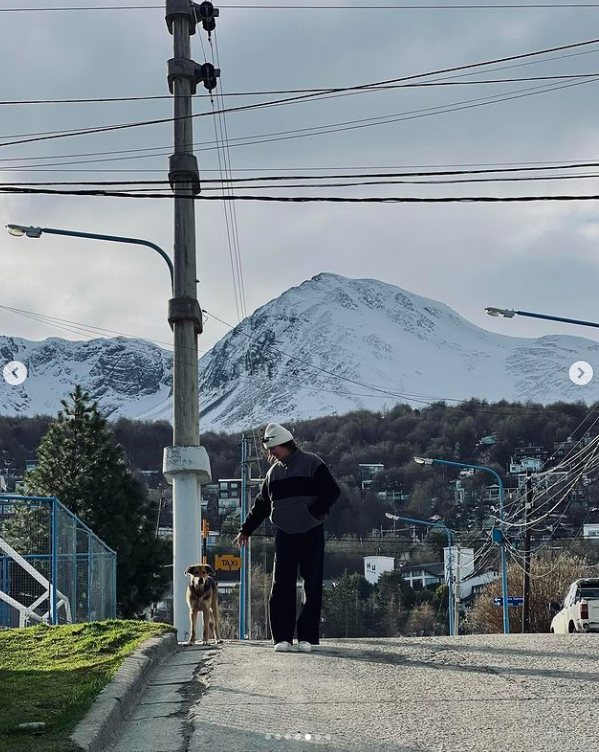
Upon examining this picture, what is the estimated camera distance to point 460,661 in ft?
31.1

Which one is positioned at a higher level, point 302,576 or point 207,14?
point 207,14

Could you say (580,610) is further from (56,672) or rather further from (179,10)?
(56,672)

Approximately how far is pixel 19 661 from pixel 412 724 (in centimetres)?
451

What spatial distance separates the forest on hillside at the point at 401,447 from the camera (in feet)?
293

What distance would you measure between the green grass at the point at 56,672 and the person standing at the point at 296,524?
123 centimetres

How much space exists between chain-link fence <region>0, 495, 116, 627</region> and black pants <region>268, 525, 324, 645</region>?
7.22 m

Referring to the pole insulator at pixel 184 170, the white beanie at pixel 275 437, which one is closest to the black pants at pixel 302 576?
the white beanie at pixel 275 437

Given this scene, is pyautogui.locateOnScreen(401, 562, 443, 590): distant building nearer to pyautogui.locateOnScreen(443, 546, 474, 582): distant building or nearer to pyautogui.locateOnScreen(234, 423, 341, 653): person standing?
pyautogui.locateOnScreen(443, 546, 474, 582): distant building

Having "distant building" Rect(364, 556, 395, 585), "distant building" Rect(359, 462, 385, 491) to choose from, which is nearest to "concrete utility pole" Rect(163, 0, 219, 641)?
"distant building" Rect(359, 462, 385, 491)

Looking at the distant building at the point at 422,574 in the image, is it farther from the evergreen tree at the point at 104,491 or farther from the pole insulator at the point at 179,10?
the pole insulator at the point at 179,10

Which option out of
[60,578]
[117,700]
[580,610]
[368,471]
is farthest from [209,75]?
[368,471]

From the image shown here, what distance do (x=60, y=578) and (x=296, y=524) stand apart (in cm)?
958

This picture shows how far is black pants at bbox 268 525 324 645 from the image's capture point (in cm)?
1088

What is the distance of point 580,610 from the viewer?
76.5 ft
